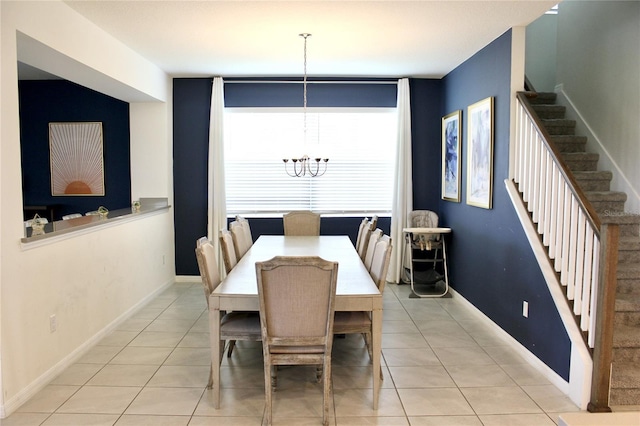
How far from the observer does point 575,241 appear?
3.07 meters

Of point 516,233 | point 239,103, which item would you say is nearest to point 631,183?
point 516,233

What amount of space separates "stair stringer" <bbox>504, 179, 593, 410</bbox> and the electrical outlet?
3432 mm

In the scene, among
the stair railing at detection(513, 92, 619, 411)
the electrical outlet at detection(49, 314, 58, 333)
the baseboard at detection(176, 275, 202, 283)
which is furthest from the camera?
the baseboard at detection(176, 275, 202, 283)

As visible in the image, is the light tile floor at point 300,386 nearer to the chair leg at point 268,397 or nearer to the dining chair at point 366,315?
the chair leg at point 268,397

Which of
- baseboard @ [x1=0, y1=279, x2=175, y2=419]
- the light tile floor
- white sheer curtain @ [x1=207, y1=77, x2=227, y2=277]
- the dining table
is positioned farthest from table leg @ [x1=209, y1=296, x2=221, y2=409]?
white sheer curtain @ [x1=207, y1=77, x2=227, y2=277]

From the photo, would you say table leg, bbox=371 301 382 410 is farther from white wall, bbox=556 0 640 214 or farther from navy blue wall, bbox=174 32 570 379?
white wall, bbox=556 0 640 214

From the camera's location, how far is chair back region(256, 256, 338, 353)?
2566mm

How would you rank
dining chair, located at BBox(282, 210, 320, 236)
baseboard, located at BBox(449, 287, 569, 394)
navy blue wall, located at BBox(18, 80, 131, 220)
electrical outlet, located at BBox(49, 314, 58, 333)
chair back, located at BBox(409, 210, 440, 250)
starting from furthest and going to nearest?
navy blue wall, located at BBox(18, 80, 131, 220) → chair back, located at BBox(409, 210, 440, 250) → dining chair, located at BBox(282, 210, 320, 236) → electrical outlet, located at BBox(49, 314, 58, 333) → baseboard, located at BBox(449, 287, 569, 394)

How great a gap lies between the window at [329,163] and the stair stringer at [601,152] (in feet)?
6.70

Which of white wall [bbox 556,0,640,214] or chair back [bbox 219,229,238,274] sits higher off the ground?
white wall [bbox 556,0,640,214]

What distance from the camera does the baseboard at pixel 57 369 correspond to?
286cm

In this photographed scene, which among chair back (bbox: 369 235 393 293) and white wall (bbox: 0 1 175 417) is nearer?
white wall (bbox: 0 1 175 417)

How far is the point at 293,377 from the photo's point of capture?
11.0 ft

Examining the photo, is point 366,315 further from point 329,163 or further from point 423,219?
point 329,163
